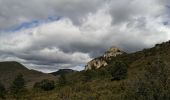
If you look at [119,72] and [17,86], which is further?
[17,86]

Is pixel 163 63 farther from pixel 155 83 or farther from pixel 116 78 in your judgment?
pixel 116 78

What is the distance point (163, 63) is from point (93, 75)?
353 ft

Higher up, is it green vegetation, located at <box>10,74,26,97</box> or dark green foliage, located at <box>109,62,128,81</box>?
dark green foliage, located at <box>109,62,128,81</box>

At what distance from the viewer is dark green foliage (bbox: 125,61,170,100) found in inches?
1346

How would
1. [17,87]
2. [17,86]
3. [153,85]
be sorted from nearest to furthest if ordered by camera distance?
[153,85]
[17,87]
[17,86]

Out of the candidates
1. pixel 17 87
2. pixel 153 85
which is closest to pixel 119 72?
pixel 17 87

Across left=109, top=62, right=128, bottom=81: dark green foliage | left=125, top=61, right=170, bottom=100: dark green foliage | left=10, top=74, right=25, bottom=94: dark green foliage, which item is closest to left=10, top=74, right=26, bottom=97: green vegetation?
left=10, top=74, right=25, bottom=94: dark green foliage

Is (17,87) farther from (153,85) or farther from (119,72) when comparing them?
(153,85)

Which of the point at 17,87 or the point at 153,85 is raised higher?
the point at 17,87

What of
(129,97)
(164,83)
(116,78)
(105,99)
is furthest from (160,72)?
(116,78)

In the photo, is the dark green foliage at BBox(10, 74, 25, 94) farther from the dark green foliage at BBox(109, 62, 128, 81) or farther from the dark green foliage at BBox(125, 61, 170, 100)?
the dark green foliage at BBox(125, 61, 170, 100)

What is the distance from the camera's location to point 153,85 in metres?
35.4

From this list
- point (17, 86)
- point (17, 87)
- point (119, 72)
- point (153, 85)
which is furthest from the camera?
point (17, 86)

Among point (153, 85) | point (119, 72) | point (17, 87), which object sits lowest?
point (153, 85)
